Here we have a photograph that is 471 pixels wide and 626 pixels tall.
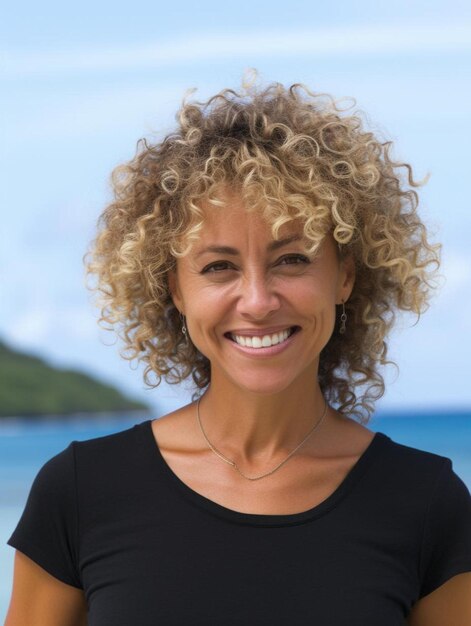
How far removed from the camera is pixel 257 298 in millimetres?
2467

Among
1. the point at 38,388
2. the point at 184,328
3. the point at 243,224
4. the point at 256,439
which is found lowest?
the point at 256,439

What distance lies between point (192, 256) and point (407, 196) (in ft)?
1.82

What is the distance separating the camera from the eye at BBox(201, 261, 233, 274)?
8.35 feet

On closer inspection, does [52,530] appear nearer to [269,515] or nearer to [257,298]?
[269,515]

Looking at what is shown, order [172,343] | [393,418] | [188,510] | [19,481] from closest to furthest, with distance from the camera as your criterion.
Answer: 1. [188,510]
2. [172,343]
3. [19,481]
4. [393,418]

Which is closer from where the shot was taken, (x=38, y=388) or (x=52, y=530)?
(x=52, y=530)

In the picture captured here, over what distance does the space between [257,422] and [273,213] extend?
0.51 m

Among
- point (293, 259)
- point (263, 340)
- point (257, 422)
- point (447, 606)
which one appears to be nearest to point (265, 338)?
point (263, 340)

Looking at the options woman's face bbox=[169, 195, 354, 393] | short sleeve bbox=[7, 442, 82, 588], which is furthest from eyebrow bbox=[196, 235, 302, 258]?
short sleeve bbox=[7, 442, 82, 588]

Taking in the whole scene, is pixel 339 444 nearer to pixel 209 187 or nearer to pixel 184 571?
pixel 184 571

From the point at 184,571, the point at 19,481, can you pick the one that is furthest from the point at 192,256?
the point at 19,481

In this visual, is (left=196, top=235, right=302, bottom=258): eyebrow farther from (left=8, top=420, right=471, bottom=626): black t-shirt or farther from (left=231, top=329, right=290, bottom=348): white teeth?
(left=8, top=420, right=471, bottom=626): black t-shirt

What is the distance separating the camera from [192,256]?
2.59m

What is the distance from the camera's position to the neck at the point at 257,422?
2.72 meters
